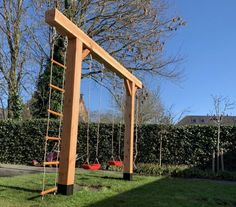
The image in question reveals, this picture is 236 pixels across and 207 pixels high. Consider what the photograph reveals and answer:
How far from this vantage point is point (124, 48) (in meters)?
21.0

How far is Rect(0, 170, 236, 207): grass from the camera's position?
686cm

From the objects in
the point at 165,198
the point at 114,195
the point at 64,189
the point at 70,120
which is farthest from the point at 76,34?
the point at 165,198

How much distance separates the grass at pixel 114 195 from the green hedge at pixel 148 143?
19.2 feet

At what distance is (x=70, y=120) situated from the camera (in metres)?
→ 7.59

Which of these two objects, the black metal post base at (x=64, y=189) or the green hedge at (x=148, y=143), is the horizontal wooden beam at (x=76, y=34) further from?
the green hedge at (x=148, y=143)

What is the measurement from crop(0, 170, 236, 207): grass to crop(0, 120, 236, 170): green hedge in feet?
19.2

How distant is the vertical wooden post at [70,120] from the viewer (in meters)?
7.47

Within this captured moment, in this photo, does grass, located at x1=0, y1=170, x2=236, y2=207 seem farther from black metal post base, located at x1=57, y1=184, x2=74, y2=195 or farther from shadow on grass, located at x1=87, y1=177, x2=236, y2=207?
black metal post base, located at x1=57, y1=184, x2=74, y2=195

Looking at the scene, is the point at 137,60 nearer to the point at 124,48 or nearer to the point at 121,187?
the point at 124,48

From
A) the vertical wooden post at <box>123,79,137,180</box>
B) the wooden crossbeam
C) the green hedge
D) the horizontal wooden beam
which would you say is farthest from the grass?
the green hedge

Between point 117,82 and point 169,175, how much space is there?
8225mm

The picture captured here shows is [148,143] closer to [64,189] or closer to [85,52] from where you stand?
[85,52]

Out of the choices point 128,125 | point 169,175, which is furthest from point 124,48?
point 128,125

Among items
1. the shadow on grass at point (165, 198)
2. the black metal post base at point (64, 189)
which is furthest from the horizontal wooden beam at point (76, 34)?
the shadow on grass at point (165, 198)
